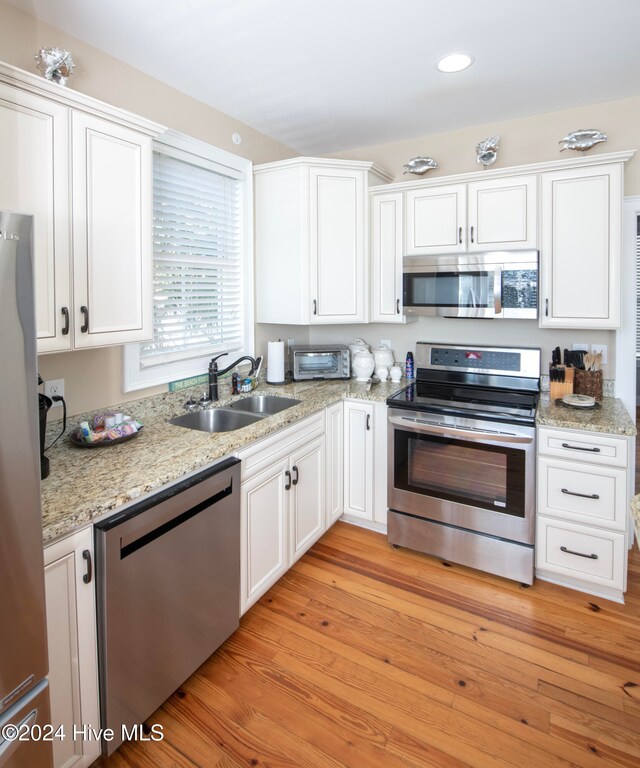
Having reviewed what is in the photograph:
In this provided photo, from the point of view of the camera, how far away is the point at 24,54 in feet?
5.92

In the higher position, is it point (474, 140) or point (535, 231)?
point (474, 140)

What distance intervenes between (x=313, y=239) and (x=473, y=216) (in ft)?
3.25

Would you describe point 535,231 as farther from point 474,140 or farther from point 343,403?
point 343,403

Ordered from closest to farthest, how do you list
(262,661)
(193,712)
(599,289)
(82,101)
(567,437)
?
(82,101)
(193,712)
(262,661)
(567,437)
(599,289)

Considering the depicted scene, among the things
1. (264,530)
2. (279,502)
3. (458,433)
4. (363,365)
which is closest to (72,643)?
(264,530)

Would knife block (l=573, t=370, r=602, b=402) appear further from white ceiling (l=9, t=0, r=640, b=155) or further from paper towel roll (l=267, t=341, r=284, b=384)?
paper towel roll (l=267, t=341, r=284, b=384)

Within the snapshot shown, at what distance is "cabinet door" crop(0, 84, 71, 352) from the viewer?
1.42 meters

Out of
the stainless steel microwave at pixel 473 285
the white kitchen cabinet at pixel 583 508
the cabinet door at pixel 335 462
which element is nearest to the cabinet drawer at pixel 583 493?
the white kitchen cabinet at pixel 583 508

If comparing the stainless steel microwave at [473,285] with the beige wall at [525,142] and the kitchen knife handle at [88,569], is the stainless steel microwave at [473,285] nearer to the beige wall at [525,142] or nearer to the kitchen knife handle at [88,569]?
the beige wall at [525,142]

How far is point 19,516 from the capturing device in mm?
991

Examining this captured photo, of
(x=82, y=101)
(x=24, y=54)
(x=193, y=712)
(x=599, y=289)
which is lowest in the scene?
(x=193, y=712)

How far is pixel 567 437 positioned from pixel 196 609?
6.23 feet

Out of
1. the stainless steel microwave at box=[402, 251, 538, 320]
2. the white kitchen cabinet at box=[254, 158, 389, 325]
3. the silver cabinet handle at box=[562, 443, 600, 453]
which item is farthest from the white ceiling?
the silver cabinet handle at box=[562, 443, 600, 453]

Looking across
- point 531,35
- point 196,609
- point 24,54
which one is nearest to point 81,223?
point 24,54
